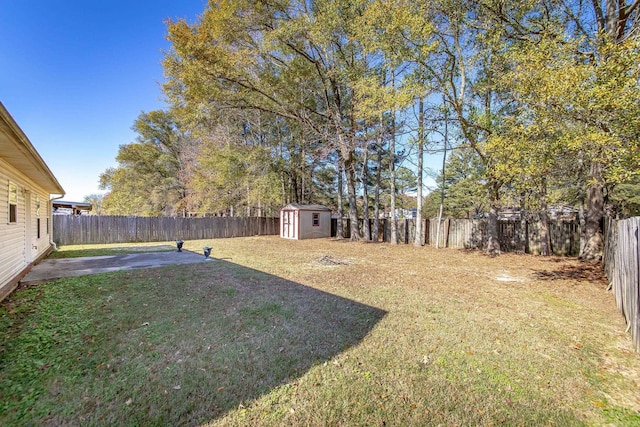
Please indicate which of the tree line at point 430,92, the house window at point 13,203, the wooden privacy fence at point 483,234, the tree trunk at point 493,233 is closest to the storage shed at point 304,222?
the tree line at point 430,92

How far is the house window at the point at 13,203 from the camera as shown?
5688mm

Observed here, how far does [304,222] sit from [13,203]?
13100 millimetres

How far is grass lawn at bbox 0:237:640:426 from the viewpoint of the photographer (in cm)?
216

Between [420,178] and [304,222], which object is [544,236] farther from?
[304,222]

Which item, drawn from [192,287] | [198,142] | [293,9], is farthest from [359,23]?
[198,142]

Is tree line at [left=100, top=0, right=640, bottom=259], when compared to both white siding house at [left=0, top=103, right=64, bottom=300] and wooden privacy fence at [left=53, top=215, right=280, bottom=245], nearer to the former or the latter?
wooden privacy fence at [left=53, top=215, right=280, bottom=245]

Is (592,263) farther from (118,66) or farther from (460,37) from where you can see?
(118,66)

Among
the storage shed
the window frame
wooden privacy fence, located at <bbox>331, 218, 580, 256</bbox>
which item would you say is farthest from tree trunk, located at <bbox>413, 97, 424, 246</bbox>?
the window frame

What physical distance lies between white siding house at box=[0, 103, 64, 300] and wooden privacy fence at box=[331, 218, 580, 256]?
45.7 feet

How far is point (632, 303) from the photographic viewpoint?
11.2ft

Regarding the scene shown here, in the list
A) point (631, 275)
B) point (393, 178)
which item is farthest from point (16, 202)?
point (393, 178)

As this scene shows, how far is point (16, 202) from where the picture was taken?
6.12 metres

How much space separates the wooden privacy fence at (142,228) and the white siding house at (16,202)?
6.20 meters

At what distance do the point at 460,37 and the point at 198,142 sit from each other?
1853 centimetres
